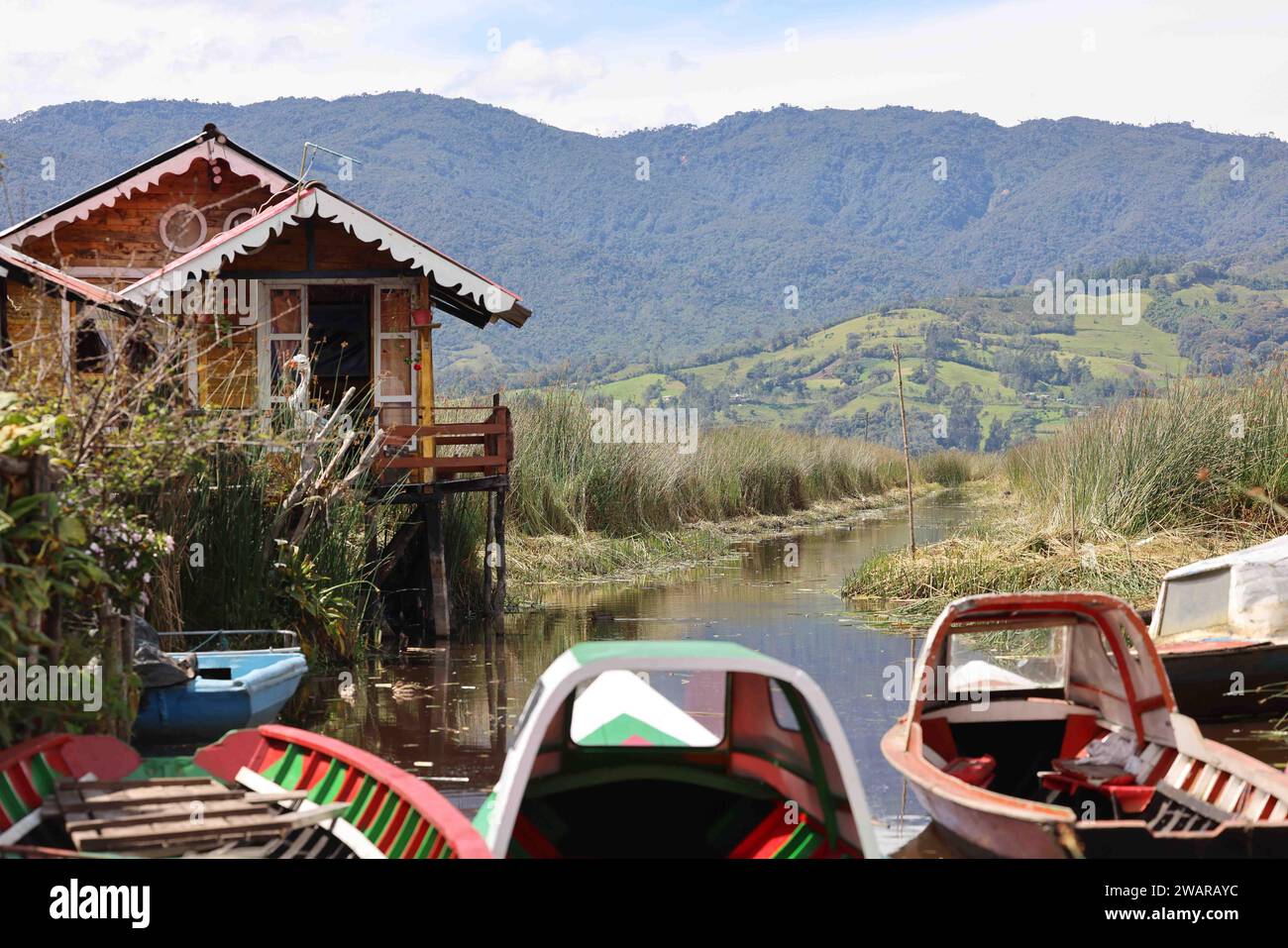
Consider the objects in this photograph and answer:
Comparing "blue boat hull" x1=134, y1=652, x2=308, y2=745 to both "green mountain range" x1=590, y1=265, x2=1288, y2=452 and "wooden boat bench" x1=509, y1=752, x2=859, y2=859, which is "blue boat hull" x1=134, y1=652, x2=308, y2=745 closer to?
"wooden boat bench" x1=509, y1=752, x2=859, y2=859

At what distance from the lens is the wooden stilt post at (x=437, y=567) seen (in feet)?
61.6

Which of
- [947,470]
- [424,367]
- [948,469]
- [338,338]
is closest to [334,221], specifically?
[424,367]

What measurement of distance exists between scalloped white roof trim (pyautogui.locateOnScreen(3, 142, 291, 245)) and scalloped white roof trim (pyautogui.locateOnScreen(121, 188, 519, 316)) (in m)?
4.69

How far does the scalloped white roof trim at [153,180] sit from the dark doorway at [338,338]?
204 centimetres

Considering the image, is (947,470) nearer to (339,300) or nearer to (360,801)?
(339,300)

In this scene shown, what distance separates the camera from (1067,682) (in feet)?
34.8

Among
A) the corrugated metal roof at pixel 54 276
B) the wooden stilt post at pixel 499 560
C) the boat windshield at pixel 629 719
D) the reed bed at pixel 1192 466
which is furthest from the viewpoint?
the wooden stilt post at pixel 499 560

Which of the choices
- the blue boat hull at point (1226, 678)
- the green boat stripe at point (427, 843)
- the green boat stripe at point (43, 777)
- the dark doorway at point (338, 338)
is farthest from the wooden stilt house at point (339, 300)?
the green boat stripe at point (427, 843)

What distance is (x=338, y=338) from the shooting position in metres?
24.0

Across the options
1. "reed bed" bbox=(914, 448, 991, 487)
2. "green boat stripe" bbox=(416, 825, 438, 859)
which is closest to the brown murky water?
"green boat stripe" bbox=(416, 825, 438, 859)

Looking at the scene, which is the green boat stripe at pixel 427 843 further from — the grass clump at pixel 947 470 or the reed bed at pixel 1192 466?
the grass clump at pixel 947 470

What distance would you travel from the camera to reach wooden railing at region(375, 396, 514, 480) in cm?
1808
